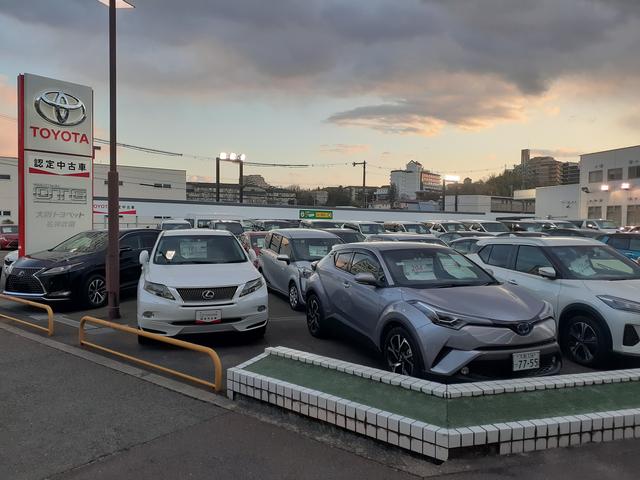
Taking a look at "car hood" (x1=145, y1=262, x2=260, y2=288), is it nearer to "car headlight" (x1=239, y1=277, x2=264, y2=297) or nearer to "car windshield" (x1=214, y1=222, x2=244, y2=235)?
"car headlight" (x1=239, y1=277, x2=264, y2=297)

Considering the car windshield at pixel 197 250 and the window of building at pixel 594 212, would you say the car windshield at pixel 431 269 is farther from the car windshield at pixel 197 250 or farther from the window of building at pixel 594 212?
the window of building at pixel 594 212

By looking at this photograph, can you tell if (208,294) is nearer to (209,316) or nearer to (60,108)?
(209,316)

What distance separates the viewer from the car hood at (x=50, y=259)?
956 centimetres

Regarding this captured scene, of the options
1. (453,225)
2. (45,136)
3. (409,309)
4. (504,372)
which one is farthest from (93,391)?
(453,225)

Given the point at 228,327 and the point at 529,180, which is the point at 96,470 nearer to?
the point at 228,327

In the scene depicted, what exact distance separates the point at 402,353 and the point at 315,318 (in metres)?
2.53

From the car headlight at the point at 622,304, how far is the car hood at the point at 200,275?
460cm

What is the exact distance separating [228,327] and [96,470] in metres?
3.19

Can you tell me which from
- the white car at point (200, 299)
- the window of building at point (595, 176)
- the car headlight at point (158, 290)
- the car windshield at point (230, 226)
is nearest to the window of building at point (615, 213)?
the window of building at point (595, 176)

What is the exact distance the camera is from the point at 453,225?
24.5m

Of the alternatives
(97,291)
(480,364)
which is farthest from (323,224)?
(480,364)

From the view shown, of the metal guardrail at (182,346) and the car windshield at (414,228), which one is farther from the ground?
the car windshield at (414,228)

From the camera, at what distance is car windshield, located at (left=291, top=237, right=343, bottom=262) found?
1023 centimetres

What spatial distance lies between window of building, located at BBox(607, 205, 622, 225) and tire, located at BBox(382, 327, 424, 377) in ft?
159
